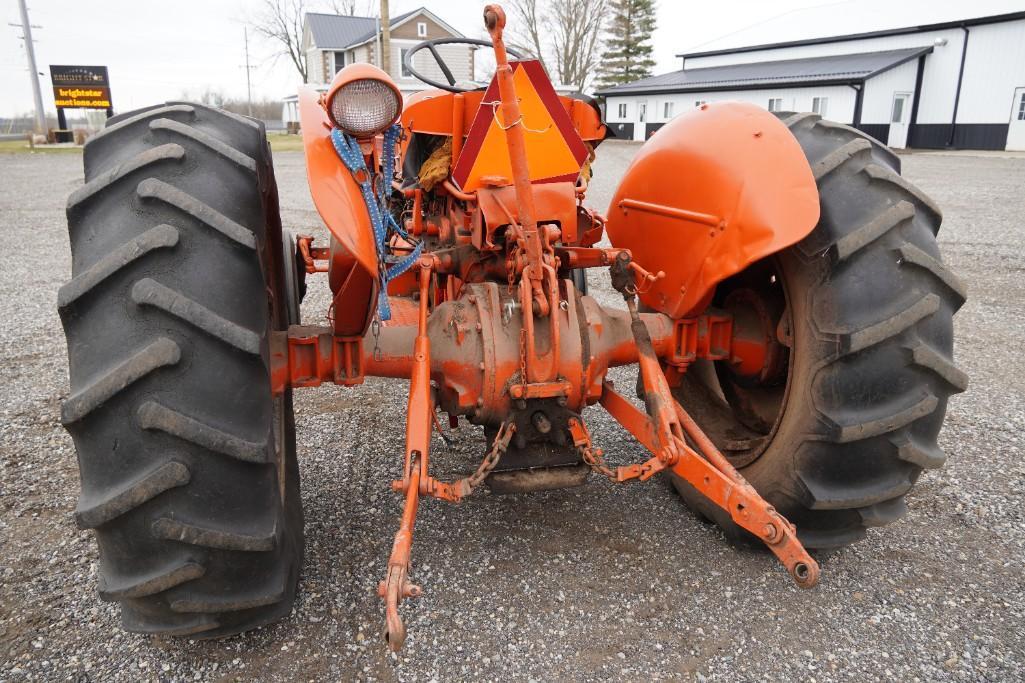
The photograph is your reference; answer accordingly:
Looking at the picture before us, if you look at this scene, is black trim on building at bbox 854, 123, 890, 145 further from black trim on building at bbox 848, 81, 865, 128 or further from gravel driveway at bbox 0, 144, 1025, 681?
gravel driveway at bbox 0, 144, 1025, 681

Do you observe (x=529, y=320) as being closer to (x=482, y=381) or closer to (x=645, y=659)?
(x=482, y=381)

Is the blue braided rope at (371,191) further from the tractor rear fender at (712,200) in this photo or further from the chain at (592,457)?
the tractor rear fender at (712,200)

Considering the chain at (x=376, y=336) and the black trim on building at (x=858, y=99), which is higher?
the black trim on building at (x=858, y=99)

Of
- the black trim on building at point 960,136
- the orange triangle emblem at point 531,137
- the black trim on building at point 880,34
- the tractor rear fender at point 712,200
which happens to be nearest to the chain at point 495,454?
the tractor rear fender at point 712,200

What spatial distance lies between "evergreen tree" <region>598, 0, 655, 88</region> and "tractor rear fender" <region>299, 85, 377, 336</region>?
1812 inches

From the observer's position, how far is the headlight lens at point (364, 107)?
189cm

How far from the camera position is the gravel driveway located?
Result: 2133 millimetres

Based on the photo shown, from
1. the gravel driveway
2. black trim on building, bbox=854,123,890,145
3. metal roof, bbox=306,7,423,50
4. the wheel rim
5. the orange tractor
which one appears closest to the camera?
the orange tractor

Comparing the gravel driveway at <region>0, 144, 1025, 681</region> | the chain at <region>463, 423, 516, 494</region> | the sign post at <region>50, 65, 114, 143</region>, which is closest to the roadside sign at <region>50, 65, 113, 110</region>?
the sign post at <region>50, 65, 114, 143</region>

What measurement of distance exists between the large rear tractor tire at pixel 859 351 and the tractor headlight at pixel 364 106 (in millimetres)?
Answer: 1258

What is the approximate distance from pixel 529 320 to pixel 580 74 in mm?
45639

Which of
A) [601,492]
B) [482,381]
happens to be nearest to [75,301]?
[482,381]

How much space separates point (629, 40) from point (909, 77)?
69.8 ft

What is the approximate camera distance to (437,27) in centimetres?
3944
